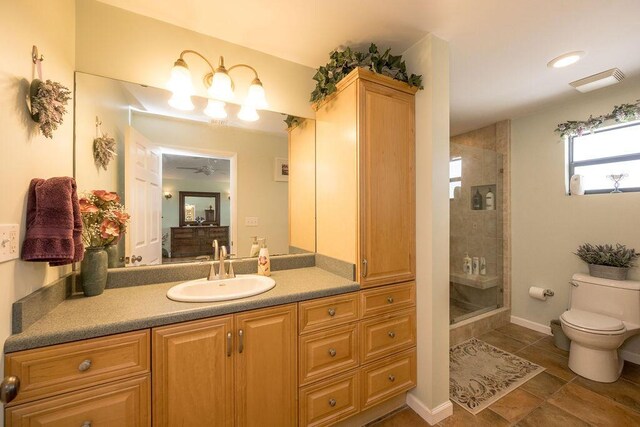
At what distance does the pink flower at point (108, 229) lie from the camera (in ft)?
4.08

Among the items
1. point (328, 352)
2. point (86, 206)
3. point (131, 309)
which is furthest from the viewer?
point (328, 352)

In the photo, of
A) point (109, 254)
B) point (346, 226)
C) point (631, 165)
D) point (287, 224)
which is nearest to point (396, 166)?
point (346, 226)

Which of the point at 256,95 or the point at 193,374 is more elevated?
the point at 256,95

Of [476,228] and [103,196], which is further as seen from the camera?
[476,228]

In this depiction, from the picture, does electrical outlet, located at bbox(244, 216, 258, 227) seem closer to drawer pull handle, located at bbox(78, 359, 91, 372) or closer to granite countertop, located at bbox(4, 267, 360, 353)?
granite countertop, located at bbox(4, 267, 360, 353)

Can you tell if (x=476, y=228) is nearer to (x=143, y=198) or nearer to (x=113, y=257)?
(x=143, y=198)

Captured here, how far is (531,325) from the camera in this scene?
283 cm

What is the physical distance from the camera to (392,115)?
161cm

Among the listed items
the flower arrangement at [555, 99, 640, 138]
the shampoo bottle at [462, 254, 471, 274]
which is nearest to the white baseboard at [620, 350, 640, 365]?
the shampoo bottle at [462, 254, 471, 274]

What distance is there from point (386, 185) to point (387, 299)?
730mm

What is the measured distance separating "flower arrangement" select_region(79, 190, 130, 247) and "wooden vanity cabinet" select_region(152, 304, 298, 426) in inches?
23.7

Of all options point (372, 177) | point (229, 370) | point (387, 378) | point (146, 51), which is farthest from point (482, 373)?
point (146, 51)

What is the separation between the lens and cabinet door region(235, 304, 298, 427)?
3.89ft

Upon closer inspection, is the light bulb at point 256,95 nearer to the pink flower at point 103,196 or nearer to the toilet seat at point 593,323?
the pink flower at point 103,196
